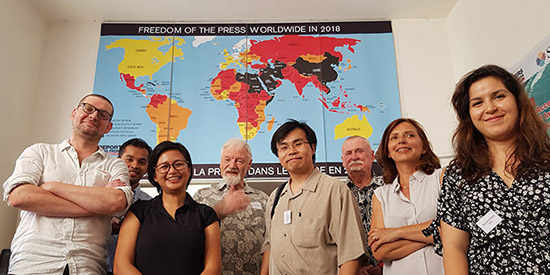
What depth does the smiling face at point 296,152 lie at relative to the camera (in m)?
2.21

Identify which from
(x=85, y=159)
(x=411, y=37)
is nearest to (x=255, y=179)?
(x=85, y=159)

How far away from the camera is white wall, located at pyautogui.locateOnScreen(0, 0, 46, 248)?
12.2 feet

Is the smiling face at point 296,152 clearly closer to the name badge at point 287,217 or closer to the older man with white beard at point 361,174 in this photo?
the name badge at point 287,217

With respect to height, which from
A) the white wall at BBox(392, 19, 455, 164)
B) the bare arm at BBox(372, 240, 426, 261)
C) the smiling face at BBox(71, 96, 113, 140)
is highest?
the white wall at BBox(392, 19, 455, 164)

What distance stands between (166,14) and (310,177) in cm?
306

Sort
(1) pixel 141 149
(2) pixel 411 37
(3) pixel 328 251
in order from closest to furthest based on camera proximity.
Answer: (3) pixel 328 251 → (1) pixel 141 149 → (2) pixel 411 37

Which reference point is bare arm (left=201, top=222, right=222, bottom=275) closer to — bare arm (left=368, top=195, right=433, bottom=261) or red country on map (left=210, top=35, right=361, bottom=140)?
bare arm (left=368, top=195, right=433, bottom=261)

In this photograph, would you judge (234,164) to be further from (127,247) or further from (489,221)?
(489,221)

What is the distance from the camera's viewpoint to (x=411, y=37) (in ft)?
14.8

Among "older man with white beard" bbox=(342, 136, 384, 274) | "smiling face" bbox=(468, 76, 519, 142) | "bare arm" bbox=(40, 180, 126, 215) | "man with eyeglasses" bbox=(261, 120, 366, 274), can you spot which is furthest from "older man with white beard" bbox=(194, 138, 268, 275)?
"smiling face" bbox=(468, 76, 519, 142)

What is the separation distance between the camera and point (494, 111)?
1.57 m

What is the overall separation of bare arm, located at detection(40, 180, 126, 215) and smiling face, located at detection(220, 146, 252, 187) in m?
1.03

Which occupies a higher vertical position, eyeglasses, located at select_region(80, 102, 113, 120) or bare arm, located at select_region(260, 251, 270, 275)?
eyeglasses, located at select_region(80, 102, 113, 120)

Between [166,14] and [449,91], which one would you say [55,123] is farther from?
[449,91]
